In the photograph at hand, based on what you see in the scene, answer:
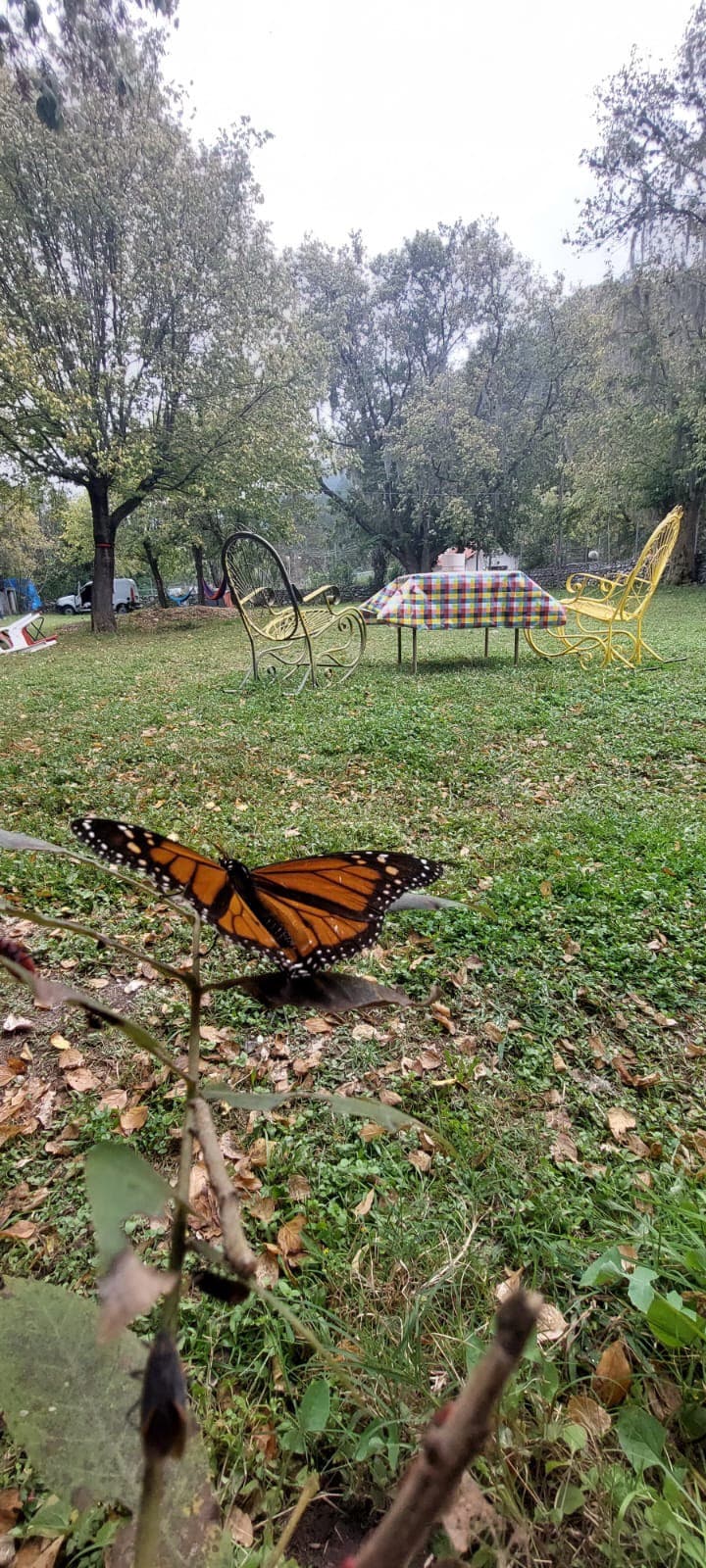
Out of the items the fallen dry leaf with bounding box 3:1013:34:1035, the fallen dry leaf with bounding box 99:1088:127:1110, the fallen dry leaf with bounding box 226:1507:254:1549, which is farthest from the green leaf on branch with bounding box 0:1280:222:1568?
the fallen dry leaf with bounding box 3:1013:34:1035

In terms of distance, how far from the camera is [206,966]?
2.04m

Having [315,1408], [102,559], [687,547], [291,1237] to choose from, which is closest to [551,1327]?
[315,1408]

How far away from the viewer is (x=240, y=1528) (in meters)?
0.86

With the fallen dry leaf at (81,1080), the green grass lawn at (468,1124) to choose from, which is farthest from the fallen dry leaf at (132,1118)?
the fallen dry leaf at (81,1080)

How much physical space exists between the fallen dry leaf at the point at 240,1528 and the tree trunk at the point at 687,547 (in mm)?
18520

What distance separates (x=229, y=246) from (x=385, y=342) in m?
11.1

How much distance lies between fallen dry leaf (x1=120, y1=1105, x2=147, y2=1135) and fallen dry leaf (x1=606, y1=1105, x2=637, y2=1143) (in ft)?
3.58

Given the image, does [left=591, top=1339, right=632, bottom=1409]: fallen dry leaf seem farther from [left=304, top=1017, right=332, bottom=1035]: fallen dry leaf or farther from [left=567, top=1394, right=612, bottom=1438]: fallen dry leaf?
[left=304, top=1017, right=332, bottom=1035]: fallen dry leaf

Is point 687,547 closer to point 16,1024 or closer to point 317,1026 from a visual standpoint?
point 317,1026

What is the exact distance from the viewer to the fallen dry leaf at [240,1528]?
0.84m

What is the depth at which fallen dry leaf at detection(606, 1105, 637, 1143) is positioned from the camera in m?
1.49

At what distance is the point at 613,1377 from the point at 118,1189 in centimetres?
114

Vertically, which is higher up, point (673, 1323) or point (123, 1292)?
point (123, 1292)

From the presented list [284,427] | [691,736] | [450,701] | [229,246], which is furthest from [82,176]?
[691,736]
